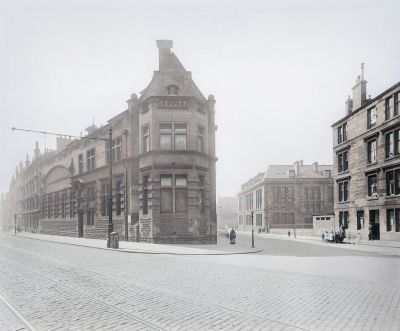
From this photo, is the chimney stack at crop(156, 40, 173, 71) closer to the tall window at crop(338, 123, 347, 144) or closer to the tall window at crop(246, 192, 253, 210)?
the tall window at crop(338, 123, 347, 144)

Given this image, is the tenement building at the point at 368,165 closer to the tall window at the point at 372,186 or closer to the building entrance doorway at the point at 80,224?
the tall window at the point at 372,186

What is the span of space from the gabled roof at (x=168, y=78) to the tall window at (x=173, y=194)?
258 inches

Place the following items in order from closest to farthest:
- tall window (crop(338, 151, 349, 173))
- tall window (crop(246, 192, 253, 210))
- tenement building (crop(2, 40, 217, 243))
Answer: tenement building (crop(2, 40, 217, 243)) < tall window (crop(338, 151, 349, 173)) < tall window (crop(246, 192, 253, 210))

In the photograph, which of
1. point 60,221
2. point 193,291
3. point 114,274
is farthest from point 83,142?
point 193,291

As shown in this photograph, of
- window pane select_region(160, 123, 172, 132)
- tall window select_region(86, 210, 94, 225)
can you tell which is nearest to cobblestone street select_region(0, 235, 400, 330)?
window pane select_region(160, 123, 172, 132)

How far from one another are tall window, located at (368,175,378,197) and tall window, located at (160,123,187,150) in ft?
58.7

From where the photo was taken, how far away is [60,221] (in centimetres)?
4850

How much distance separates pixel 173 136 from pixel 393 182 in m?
18.2

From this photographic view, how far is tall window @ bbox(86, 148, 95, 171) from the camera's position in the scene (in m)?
40.1

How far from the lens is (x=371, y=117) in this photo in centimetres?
3678

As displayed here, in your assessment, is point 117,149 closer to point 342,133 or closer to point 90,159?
point 90,159

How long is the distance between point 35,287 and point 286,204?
62309mm

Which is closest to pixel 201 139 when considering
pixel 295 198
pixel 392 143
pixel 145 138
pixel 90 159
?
pixel 145 138

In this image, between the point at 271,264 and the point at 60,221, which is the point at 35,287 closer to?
the point at 271,264
